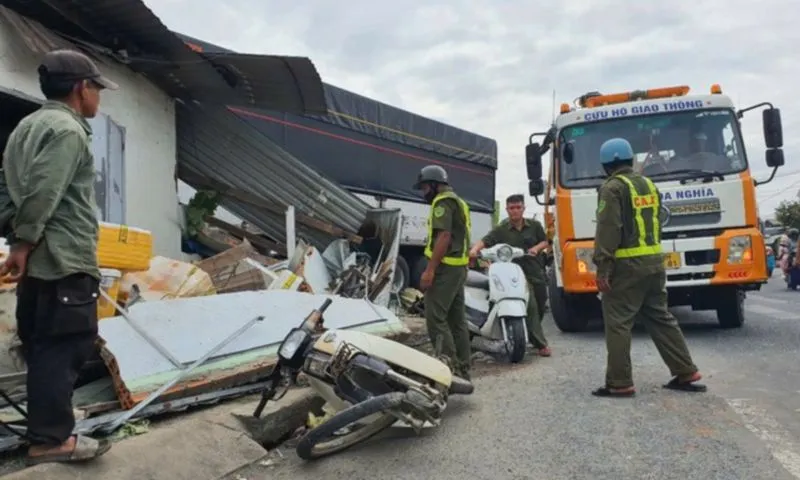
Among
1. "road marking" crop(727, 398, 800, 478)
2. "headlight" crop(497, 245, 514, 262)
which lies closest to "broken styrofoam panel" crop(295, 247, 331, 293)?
"headlight" crop(497, 245, 514, 262)

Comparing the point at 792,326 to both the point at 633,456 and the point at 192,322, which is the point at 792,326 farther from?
the point at 192,322

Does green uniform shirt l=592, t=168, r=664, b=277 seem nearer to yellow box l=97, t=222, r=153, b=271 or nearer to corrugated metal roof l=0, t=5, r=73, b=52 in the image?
yellow box l=97, t=222, r=153, b=271

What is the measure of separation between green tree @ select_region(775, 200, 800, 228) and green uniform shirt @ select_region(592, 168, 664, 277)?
141 feet

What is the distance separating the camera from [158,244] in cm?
763

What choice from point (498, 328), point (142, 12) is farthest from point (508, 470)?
point (142, 12)

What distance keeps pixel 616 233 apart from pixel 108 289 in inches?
134

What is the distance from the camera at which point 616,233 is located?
16.0ft

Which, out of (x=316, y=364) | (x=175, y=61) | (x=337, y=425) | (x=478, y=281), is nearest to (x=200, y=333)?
(x=316, y=364)

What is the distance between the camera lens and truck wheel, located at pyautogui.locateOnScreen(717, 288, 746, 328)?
7.70 metres

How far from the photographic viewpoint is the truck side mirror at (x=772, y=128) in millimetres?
7594

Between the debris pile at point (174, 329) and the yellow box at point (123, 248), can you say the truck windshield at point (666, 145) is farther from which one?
the yellow box at point (123, 248)

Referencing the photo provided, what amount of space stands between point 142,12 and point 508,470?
484cm

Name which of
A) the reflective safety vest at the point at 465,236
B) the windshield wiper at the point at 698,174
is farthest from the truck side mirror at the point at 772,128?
the reflective safety vest at the point at 465,236

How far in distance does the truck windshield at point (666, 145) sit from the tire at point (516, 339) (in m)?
2.07
